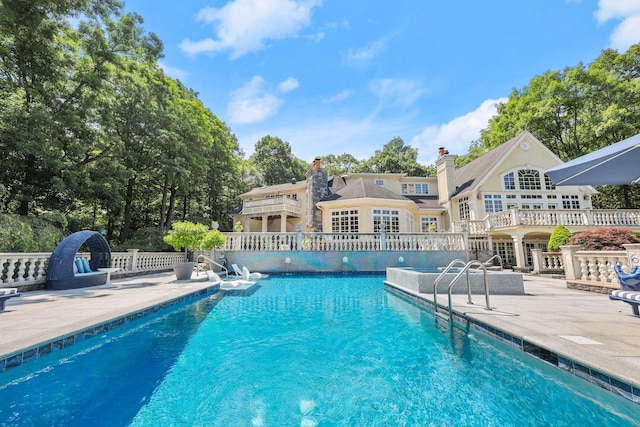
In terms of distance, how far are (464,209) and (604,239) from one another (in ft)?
34.4

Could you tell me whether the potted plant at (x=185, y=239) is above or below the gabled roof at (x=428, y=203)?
below

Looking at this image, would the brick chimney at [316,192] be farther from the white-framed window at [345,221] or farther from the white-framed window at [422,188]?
the white-framed window at [422,188]

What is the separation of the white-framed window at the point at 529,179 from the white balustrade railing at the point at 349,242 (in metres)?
8.84

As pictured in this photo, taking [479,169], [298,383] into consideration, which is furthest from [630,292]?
[479,169]

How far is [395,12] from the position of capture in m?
10.4

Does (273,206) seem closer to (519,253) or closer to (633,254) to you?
(519,253)

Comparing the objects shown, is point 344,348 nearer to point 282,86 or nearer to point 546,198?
point 282,86

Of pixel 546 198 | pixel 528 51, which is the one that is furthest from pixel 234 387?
pixel 546 198

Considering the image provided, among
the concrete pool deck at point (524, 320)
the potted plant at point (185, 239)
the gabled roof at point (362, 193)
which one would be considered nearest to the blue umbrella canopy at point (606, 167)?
the concrete pool deck at point (524, 320)

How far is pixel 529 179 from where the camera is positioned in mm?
19516

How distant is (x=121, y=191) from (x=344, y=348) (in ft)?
74.0

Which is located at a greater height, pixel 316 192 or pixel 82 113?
pixel 82 113

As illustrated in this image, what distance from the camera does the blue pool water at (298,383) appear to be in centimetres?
238

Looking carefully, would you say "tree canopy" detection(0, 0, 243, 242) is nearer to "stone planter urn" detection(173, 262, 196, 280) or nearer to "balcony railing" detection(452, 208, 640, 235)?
"stone planter urn" detection(173, 262, 196, 280)
